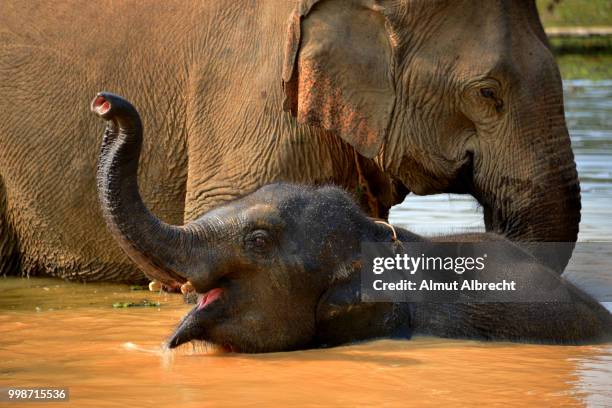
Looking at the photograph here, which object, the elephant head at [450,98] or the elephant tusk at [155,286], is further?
the elephant tusk at [155,286]

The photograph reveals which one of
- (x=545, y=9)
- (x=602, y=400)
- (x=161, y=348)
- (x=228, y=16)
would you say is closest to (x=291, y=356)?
(x=161, y=348)

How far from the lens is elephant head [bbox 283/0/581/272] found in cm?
823

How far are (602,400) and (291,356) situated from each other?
1418 mm

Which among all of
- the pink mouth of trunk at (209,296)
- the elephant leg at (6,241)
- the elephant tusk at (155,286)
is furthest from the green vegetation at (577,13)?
the pink mouth of trunk at (209,296)

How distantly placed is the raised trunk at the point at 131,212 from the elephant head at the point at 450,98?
6.55 feet

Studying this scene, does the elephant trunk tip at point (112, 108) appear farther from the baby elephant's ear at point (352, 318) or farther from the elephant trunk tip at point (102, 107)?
the baby elephant's ear at point (352, 318)

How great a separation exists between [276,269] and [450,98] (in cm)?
203

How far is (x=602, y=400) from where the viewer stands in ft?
19.6

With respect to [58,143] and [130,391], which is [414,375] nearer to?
[130,391]

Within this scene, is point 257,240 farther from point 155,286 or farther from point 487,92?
point 155,286

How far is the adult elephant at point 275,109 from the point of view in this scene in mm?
8281

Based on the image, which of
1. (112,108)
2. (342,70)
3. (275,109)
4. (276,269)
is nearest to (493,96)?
(342,70)

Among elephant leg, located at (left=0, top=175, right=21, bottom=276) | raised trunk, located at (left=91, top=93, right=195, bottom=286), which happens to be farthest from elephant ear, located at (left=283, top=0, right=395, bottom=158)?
elephant leg, located at (left=0, top=175, right=21, bottom=276)

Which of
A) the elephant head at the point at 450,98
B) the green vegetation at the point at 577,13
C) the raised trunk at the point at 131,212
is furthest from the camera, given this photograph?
the green vegetation at the point at 577,13
